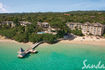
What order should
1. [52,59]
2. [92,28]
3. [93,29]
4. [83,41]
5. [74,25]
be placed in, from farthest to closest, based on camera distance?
[74,25] < [92,28] < [93,29] < [83,41] < [52,59]

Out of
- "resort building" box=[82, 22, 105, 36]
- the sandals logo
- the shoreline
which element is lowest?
the sandals logo

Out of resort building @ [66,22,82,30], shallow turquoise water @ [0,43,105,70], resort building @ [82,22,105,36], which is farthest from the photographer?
resort building @ [66,22,82,30]

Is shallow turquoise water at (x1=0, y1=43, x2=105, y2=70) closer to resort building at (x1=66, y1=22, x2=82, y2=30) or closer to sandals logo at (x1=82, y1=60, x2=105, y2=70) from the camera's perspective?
sandals logo at (x1=82, y1=60, x2=105, y2=70)

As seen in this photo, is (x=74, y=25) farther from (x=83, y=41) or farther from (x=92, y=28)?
(x=83, y=41)

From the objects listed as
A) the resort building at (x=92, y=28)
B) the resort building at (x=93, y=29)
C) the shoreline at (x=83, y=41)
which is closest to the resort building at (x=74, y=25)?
the resort building at (x=92, y=28)

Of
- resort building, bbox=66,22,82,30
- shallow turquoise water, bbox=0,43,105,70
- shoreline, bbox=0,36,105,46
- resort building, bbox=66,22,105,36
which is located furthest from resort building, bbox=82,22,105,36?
shallow turquoise water, bbox=0,43,105,70

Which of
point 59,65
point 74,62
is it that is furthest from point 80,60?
point 59,65

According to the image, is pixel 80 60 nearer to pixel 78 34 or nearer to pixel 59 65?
pixel 59 65

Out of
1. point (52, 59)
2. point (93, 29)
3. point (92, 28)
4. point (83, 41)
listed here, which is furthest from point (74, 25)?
point (52, 59)

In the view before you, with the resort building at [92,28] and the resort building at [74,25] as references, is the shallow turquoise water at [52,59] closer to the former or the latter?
the resort building at [92,28]
